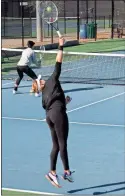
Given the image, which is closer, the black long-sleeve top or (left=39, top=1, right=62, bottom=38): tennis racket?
the black long-sleeve top

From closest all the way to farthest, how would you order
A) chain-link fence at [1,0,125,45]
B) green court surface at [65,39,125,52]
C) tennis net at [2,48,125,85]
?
tennis net at [2,48,125,85] → green court surface at [65,39,125,52] → chain-link fence at [1,0,125,45]

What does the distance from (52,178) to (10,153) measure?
2.53 m

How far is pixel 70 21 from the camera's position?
8006cm

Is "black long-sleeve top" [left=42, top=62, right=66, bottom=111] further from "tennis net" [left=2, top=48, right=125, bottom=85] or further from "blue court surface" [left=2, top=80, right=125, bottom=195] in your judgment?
"tennis net" [left=2, top=48, right=125, bottom=85]

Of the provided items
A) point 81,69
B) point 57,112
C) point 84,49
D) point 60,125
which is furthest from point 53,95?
point 84,49

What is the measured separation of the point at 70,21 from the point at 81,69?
5555cm

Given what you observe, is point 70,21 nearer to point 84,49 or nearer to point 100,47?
point 100,47

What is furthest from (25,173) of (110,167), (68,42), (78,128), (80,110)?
(68,42)

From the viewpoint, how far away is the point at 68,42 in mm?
38656

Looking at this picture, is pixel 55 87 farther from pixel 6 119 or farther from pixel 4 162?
pixel 6 119

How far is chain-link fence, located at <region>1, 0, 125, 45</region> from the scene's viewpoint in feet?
143

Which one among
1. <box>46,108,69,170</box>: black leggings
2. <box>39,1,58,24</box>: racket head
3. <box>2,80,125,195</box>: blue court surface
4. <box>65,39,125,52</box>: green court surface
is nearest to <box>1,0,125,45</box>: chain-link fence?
<box>65,39,125,52</box>: green court surface

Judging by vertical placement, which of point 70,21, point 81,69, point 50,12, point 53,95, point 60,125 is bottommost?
point 81,69

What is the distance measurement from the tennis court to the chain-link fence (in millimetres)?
16263
